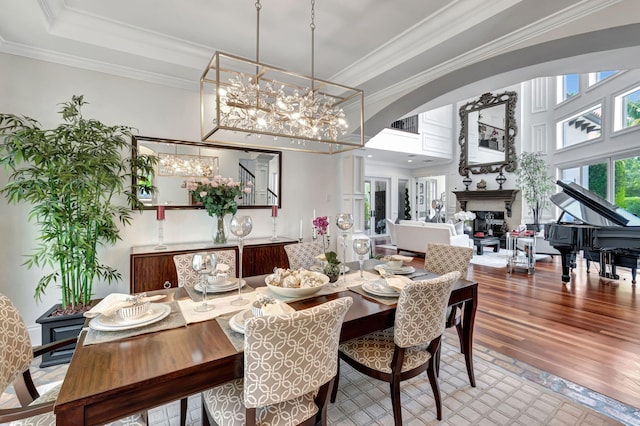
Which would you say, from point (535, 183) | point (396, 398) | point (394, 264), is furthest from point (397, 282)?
point (535, 183)

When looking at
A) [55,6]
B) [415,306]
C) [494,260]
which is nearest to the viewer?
[415,306]

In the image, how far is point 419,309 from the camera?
5.07ft

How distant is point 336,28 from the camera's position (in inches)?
104

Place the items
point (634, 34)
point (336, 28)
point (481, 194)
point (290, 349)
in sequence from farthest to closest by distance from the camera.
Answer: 1. point (481, 194)
2. point (336, 28)
3. point (634, 34)
4. point (290, 349)

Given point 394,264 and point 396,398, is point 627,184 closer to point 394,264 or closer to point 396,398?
point 394,264

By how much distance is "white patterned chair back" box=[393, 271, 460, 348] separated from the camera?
1.50 metres

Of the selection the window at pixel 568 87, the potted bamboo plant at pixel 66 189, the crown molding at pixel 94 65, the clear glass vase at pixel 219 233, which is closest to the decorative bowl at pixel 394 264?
the clear glass vase at pixel 219 233

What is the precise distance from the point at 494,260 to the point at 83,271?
7.16m

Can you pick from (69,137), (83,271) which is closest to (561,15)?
(69,137)

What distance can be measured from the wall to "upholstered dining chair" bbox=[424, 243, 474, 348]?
215 centimetres

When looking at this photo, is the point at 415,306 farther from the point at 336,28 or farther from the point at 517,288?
the point at 517,288

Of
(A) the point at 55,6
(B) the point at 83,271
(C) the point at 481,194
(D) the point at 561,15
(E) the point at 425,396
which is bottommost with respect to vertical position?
(E) the point at 425,396

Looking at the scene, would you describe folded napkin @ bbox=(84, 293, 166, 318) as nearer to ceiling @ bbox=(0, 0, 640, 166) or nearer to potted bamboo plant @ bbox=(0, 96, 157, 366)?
potted bamboo plant @ bbox=(0, 96, 157, 366)

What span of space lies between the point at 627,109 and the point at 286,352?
806 centimetres
